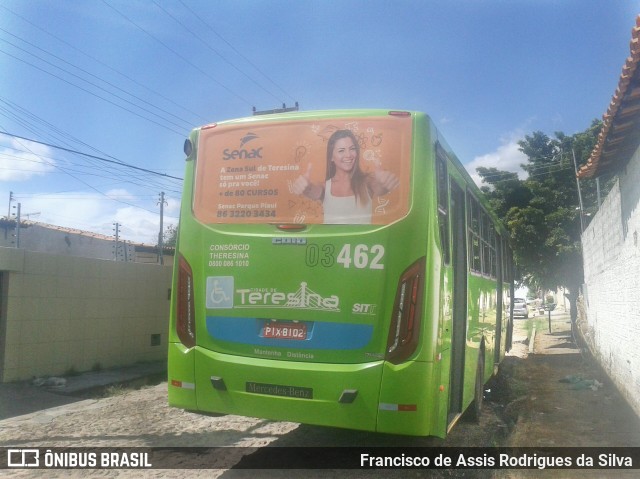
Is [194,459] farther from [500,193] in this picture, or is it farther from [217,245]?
[500,193]

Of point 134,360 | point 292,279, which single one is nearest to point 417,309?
point 292,279

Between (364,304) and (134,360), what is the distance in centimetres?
886

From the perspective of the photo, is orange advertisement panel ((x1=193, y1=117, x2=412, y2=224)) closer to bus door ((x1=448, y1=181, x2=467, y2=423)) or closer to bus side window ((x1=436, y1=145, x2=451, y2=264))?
bus side window ((x1=436, y1=145, x2=451, y2=264))

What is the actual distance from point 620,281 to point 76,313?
9.49 m

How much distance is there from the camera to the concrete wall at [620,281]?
7.79m

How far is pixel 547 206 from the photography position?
2255 cm

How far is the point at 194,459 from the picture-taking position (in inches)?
224

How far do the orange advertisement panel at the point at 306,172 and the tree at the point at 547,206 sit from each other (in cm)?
1780

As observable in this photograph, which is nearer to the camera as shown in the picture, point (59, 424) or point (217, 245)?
point (217, 245)

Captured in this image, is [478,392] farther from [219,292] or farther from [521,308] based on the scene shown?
[521,308]

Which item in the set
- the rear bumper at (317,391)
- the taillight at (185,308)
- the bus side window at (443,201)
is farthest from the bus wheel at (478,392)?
the taillight at (185,308)

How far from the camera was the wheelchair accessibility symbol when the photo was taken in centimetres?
509

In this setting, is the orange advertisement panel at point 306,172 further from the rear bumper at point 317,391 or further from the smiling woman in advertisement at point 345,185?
the rear bumper at point 317,391

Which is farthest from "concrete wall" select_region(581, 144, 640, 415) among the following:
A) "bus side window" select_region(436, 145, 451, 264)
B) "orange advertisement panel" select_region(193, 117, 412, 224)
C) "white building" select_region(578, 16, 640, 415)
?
"orange advertisement panel" select_region(193, 117, 412, 224)
